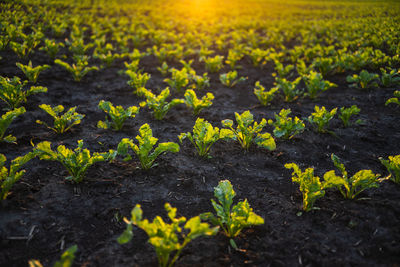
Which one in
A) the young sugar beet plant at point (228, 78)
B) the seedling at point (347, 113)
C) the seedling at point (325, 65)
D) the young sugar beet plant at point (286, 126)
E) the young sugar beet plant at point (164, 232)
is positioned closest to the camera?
the young sugar beet plant at point (164, 232)

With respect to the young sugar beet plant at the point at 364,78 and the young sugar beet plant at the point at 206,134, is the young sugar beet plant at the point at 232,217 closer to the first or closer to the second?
the young sugar beet plant at the point at 206,134

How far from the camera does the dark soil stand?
2088 mm

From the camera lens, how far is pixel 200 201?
8.98ft

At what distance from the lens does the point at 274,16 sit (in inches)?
770

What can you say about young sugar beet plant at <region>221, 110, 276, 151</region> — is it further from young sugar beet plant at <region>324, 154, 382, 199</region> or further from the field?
young sugar beet plant at <region>324, 154, 382, 199</region>

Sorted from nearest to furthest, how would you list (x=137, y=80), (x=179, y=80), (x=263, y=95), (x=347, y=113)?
(x=347, y=113) < (x=263, y=95) < (x=137, y=80) < (x=179, y=80)

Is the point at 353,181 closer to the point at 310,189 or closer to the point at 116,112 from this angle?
the point at 310,189

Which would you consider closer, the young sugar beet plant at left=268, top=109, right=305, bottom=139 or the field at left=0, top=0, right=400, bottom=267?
the field at left=0, top=0, right=400, bottom=267

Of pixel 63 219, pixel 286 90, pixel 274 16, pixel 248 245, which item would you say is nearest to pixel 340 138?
pixel 286 90

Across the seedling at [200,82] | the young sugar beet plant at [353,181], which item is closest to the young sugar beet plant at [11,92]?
the seedling at [200,82]

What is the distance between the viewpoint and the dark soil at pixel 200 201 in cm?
209

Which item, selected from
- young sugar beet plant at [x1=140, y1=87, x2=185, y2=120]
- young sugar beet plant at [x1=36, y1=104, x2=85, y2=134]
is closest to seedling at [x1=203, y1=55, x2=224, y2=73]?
young sugar beet plant at [x1=140, y1=87, x2=185, y2=120]

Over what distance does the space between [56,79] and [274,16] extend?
18849 mm

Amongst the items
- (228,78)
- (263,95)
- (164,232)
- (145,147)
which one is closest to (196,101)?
(263,95)
